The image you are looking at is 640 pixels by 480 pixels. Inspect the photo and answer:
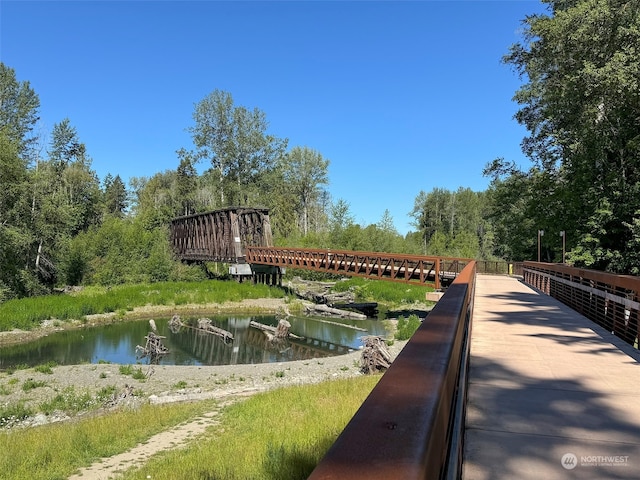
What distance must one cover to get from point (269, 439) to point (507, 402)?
5725 mm

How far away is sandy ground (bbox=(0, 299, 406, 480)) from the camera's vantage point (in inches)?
512

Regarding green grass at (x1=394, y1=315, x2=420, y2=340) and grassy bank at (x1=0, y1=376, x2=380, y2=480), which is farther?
green grass at (x1=394, y1=315, x2=420, y2=340)

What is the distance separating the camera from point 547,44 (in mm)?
24875

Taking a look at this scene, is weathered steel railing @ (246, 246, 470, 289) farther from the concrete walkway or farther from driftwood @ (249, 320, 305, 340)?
the concrete walkway

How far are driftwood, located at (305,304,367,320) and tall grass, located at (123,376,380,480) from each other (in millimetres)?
18861

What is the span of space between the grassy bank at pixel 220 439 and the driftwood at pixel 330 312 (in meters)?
18.8

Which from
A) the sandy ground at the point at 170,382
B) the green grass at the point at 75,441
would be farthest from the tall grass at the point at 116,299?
the green grass at the point at 75,441

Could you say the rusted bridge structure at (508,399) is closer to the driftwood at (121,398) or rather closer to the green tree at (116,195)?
the driftwood at (121,398)

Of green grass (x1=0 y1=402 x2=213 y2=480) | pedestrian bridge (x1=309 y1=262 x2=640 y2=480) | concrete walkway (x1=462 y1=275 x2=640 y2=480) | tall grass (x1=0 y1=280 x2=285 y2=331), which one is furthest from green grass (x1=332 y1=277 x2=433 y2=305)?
concrete walkway (x1=462 y1=275 x2=640 y2=480)

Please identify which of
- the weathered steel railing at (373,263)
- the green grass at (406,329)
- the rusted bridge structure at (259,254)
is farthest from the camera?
the rusted bridge structure at (259,254)

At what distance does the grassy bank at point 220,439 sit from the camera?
736 cm

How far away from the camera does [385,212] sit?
6738 centimetres

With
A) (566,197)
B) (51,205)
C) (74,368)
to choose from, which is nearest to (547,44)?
(566,197)

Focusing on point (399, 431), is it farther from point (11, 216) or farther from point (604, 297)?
point (11, 216)
